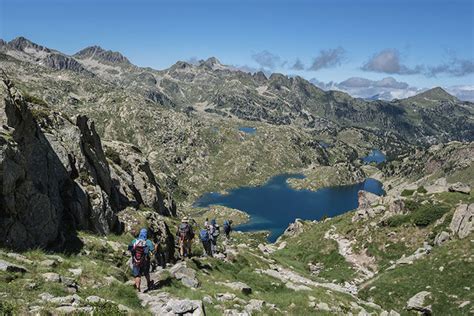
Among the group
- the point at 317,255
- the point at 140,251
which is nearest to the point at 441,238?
the point at 317,255

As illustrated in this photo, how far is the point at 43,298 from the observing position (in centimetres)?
1680

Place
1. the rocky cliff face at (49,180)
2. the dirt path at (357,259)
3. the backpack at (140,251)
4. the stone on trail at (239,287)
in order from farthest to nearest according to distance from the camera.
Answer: the dirt path at (357,259), the stone on trail at (239,287), the rocky cliff face at (49,180), the backpack at (140,251)

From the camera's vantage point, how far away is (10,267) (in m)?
19.0

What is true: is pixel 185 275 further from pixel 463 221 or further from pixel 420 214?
pixel 420 214

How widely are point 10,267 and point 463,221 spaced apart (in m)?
51.1

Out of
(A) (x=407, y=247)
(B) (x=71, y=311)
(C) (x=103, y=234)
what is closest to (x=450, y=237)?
(A) (x=407, y=247)

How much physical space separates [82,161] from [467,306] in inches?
1509

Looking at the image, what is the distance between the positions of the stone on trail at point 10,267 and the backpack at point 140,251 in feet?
19.3

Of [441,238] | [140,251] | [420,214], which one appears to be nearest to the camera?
[140,251]

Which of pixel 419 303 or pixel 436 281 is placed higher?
pixel 436 281

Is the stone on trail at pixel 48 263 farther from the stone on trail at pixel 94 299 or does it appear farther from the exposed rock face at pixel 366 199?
the exposed rock face at pixel 366 199

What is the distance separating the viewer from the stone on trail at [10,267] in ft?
61.4

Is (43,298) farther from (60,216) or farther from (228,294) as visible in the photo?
(60,216)

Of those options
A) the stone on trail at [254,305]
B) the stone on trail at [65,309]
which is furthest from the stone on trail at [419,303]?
the stone on trail at [65,309]
